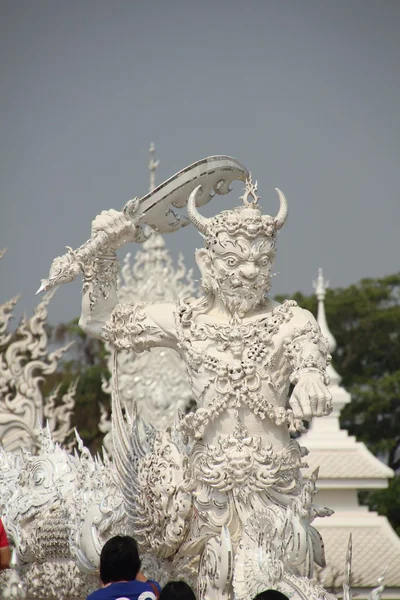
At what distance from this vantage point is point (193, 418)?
597cm

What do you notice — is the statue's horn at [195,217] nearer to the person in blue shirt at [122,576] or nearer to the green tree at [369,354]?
the person in blue shirt at [122,576]

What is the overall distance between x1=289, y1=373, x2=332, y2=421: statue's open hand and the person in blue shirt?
93 cm

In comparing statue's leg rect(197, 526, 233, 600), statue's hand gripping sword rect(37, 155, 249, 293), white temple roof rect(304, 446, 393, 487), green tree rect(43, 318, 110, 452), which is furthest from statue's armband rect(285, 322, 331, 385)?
green tree rect(43, 318, 110, 452)

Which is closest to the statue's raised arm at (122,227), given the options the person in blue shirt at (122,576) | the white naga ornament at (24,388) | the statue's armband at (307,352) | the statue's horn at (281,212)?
the statue's horn at (281,212)

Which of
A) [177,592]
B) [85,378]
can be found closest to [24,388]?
[177,592]

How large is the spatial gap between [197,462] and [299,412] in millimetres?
749

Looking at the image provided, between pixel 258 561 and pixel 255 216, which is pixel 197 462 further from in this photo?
pixel 255 216

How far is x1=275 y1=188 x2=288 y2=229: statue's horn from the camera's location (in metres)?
5.99

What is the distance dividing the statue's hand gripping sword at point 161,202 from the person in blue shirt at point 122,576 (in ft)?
5.91

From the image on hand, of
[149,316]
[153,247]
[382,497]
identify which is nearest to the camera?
[149,316]

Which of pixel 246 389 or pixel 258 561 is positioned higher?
pixel 246 389

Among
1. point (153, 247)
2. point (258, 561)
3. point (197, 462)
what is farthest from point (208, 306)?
point (153, 247)

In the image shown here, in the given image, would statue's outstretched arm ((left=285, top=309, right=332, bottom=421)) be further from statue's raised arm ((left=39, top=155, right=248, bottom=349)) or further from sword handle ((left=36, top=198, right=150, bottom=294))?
sword handle ((left=36, top=198, right=150, bottom=294))

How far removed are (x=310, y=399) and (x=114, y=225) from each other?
4.96 ft
